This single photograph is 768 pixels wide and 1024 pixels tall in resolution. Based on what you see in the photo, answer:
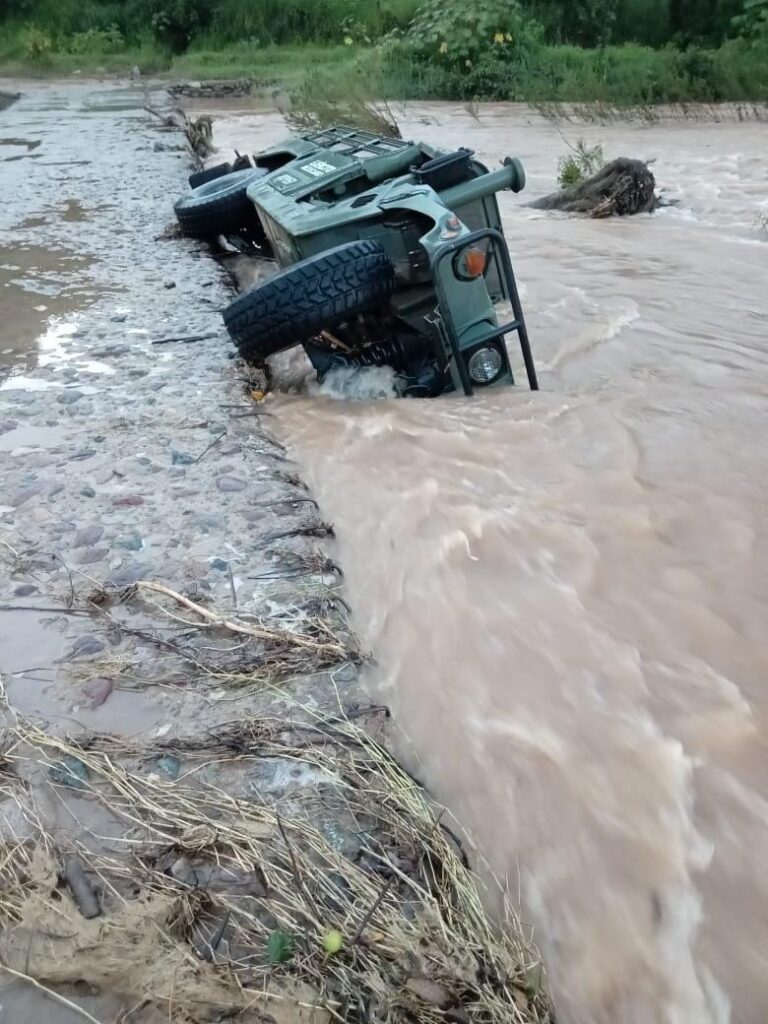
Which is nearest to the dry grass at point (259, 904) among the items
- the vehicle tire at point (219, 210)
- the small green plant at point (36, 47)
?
the vehicle tire at point (219, 210)

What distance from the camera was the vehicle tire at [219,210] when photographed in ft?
25.7

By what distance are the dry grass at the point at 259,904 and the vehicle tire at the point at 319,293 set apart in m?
2.67

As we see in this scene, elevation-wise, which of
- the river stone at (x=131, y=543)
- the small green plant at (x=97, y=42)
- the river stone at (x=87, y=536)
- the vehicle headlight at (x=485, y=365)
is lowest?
the vehicle headlight at (x=485, y=365)

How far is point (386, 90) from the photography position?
21547 millimetres

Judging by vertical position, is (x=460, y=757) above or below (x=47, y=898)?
below

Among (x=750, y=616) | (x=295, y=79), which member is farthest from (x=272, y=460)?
(x=295, y=79)

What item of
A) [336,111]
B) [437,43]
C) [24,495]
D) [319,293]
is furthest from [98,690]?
[437,43]

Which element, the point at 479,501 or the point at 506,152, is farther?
the point at 506,152

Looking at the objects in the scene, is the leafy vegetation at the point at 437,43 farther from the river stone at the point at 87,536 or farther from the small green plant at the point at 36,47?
the river stone at the point at 87,536

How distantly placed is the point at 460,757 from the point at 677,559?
54.7 inches

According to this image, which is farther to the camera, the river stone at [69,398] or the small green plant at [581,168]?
the small green plant at [581,168]

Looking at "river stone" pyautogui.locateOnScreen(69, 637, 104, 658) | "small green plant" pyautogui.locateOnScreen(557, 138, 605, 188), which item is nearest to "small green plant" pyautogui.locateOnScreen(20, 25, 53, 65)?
"small green plant" pyautogui.locateOnScreen(557, 138, 605, 188)

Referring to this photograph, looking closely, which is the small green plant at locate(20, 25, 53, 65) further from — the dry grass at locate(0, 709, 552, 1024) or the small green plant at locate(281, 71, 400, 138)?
the dry grass at locate(0, 709, 552, 1024)

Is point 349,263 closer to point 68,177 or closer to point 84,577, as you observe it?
point 84,577
